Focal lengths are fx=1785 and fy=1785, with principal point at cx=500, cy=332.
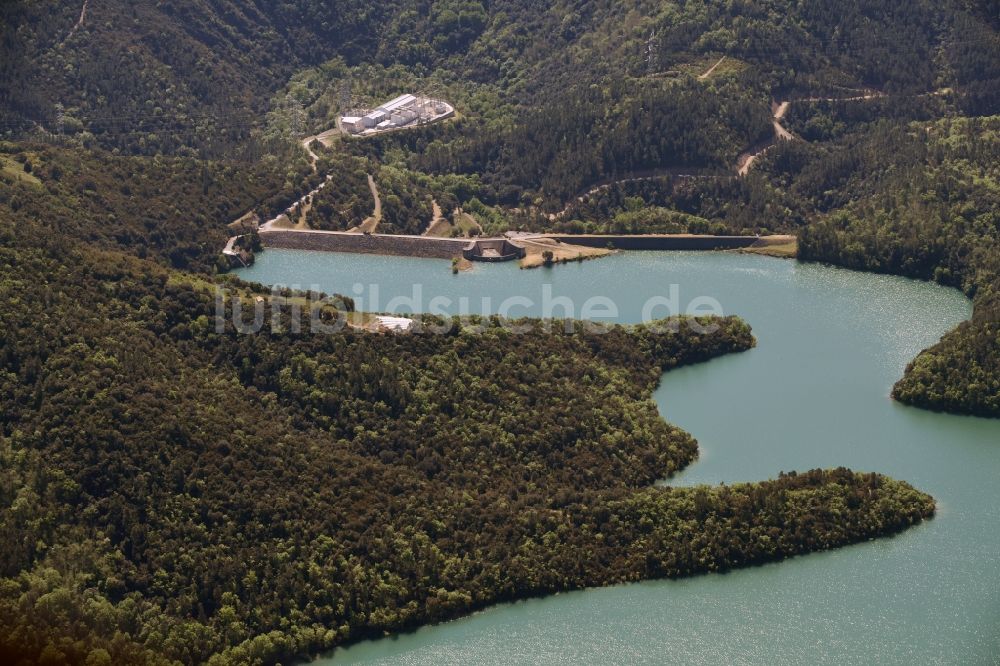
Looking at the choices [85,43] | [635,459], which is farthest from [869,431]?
[85,43]

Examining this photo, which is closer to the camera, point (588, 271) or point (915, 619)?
point (915, 619)

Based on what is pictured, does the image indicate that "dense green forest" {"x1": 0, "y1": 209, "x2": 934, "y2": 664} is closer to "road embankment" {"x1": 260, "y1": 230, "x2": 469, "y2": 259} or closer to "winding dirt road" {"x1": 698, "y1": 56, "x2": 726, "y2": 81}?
"road embankment" {"x1": 260, "y1": 230, "x2": 469, "y2": 259}

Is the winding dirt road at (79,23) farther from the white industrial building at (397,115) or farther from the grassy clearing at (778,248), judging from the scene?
Answer: the grassy clearing at (778,248)

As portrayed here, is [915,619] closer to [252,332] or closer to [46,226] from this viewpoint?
[252,332]

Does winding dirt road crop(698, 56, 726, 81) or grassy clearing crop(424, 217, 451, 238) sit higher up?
winding dirt road crop(698, 56, 726, 81)

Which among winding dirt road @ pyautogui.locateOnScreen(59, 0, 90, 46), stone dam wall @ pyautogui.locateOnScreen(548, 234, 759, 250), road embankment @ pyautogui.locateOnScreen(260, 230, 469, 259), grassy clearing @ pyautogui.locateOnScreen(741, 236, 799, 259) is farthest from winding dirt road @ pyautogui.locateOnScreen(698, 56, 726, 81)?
winding dirt road @ pyautogui.locateOnScreen(59, 0, 90, 46)

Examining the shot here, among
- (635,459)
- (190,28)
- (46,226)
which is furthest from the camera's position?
(190,28)

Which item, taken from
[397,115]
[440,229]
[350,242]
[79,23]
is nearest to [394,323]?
[350,242]

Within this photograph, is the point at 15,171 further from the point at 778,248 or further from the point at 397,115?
the point at 778,248
